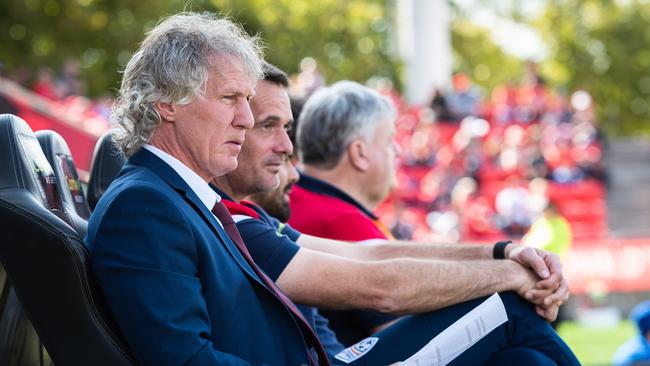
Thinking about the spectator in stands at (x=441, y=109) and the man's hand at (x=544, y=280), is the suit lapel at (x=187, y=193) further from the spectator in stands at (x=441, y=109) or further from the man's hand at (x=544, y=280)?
the spectator in stands at (x=441, y=109)

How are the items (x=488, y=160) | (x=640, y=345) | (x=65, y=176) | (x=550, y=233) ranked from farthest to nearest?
(x=488, y=160)
(x=550, y=233)
(x=640, y=345)
(x=65, y=176)

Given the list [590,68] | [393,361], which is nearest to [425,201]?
[393,361]

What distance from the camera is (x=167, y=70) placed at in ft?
9.05

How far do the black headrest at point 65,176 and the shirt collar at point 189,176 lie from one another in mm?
382

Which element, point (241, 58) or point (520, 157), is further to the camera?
point (520, 157)

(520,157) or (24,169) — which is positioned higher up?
(24,169)

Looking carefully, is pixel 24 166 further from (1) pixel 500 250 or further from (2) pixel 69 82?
(2) pixel 69 82

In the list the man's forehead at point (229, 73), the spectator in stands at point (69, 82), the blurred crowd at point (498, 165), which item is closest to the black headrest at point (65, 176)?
the man's forehead at point (229, 73)

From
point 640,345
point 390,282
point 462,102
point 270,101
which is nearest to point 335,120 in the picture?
point 270,101

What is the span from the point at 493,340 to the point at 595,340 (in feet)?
33.4


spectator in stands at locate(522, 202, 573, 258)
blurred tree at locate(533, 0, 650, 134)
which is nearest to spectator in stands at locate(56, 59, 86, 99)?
spectator in stands at locate(522, 202, 573, 258)

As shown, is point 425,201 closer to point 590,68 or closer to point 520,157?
point 520,157

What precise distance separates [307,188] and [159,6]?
21810 millimetres

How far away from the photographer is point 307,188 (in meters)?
4.40
